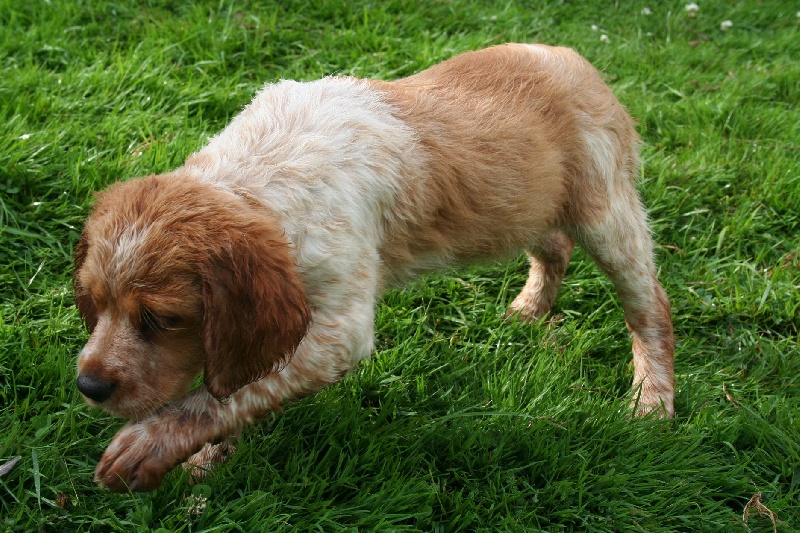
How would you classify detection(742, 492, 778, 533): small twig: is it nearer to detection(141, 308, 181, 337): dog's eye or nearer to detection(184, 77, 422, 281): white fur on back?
detection(184, 77, 422, 281): white fur on back

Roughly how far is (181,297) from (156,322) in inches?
4.8

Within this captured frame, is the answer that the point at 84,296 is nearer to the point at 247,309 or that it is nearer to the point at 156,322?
the point at 156,322

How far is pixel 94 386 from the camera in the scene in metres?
2.58

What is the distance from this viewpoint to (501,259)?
12.8 ft

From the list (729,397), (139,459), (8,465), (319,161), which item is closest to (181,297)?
(139,459)

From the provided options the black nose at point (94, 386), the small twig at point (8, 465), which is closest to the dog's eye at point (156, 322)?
the black nose at point (94, 386)

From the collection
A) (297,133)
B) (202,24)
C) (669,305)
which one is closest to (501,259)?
(669,305)

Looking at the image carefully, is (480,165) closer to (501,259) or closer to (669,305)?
(501,259)

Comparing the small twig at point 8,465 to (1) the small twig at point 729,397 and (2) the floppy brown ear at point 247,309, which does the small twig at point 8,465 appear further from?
(1) the small twig at point 729,397

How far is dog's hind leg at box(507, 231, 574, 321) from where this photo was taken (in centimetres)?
440

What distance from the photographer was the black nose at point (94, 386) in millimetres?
2582

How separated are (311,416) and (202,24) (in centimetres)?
338

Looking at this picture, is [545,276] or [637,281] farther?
[545,276]

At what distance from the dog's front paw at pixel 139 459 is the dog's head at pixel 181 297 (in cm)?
8
